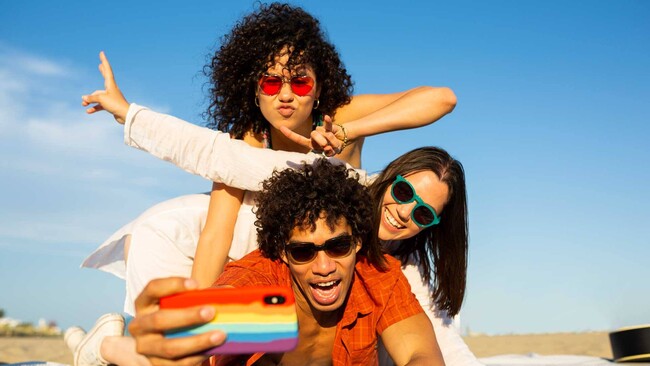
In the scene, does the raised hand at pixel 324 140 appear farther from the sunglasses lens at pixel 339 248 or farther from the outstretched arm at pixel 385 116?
the sunglasses lens at pixel 339 248

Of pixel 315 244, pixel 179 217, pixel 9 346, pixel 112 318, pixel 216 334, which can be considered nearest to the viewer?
pixel 216 334

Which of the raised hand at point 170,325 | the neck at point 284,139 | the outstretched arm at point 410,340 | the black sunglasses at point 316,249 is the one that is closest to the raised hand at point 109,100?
the neck at point 284,139

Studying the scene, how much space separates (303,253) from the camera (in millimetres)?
3816

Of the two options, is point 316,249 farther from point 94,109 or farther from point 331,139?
point 94,109

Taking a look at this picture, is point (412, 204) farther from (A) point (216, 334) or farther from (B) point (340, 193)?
(A) point (216, 334)

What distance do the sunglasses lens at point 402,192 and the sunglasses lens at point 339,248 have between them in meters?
1.03

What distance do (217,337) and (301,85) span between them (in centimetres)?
299

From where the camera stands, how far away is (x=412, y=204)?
15.7 ft

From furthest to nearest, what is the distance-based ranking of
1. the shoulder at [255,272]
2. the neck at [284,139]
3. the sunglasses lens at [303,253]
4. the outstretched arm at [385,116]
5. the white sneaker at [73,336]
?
1. the white sneaker at [73,336]
2. the neck at [284,139]
3. the outstretched arm at [385,116]
4. the sunglasses lens at [303,253]
5. the shoulder at [255,272]

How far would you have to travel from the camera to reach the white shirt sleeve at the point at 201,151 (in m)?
4.73

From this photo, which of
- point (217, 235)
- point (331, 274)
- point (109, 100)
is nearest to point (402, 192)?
point (331, 274)

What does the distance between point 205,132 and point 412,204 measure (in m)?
1.53

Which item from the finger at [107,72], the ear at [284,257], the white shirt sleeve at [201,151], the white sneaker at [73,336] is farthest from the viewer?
the white sneaker at [73,336]

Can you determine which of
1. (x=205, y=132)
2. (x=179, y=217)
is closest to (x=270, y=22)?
(x=205, y=132)
